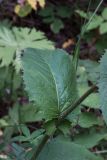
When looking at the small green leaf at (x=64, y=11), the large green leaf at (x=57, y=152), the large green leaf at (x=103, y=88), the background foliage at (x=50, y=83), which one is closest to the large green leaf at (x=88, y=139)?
the background foliage at (x=50, y=83)

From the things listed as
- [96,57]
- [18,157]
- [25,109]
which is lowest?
[18,157]

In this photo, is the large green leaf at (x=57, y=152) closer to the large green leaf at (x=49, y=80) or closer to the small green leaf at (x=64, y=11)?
the large green leaf at (x=49, y=80)

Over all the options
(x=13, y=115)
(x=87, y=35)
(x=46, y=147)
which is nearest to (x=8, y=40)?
(x=13, y=115)

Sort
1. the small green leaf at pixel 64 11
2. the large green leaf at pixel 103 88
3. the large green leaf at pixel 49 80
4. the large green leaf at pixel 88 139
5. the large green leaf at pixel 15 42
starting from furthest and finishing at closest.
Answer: the small green leaf at pixel 64 11
the large green leaf at pixel 15 42
the large green leaf at pixel 88 139
the large green leaf at pixel 49 80
the large green leaf at pixel 103 88

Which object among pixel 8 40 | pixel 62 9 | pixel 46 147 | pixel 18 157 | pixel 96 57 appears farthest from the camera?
pixel 62 9

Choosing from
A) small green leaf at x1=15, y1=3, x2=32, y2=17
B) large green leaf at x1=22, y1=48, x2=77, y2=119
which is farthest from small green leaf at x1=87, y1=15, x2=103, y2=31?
large green leaf at x1=22, y1=48, x2=77, y2=119

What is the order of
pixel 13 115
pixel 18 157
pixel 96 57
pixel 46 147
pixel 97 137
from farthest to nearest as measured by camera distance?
pixel 96 57 < pixel 13 115 < pixel 97 137 < pixel 18 157 < pixel 46 147

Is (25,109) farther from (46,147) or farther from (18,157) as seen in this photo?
(46,147)

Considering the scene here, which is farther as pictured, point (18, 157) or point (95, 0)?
point (95, 0)
